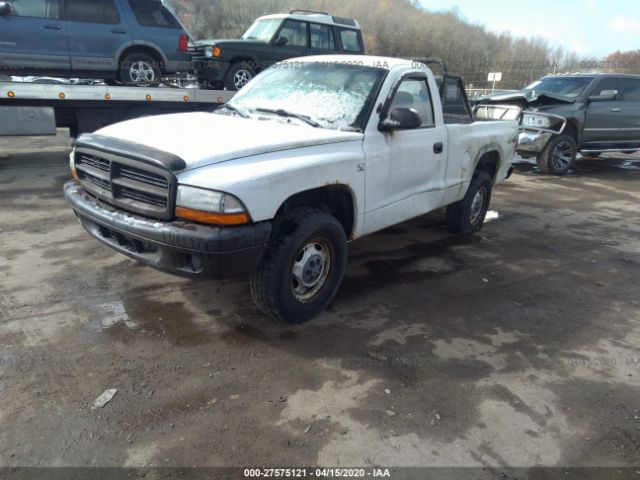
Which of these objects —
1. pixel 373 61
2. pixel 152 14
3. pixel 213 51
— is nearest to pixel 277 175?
pixel 373 61

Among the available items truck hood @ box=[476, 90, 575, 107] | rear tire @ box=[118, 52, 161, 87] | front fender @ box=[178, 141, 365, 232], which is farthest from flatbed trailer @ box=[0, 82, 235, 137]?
truck hood @ box=[476, 90, 575, 107]

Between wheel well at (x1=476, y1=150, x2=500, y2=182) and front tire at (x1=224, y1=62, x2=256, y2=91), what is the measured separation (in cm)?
577

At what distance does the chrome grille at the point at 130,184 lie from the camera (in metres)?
2.95

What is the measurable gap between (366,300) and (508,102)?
8.41 meters

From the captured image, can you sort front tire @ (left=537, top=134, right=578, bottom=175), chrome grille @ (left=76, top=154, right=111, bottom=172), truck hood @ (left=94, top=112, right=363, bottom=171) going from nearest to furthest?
1. truck hood @ (left=94, top=112, right=363, bottom=171)
2. chrome grille @ (left=76, top=154, right=111, bottom=172)
3. front tire @ (left=537, top=134, right=578, bottom=175)

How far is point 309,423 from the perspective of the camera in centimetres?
260

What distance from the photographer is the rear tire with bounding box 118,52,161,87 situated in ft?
29.0

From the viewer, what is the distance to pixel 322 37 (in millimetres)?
10883

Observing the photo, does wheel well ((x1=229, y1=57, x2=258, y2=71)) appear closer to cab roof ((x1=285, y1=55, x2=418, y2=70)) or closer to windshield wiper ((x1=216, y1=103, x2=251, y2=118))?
cab roof ((x1=285, y1=55, x2=418, y2=70))

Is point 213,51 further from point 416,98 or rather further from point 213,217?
point 213,217

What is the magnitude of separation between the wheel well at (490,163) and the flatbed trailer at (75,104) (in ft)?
17.5

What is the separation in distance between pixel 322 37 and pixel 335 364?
9433mm

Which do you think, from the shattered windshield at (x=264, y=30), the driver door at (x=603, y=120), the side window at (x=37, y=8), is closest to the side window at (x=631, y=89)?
the driver door at (x=603, y=120)

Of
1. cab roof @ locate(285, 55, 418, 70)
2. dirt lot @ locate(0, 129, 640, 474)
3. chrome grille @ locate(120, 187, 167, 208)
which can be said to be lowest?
dirt lot @ locate(0, 129, 640, 474)
